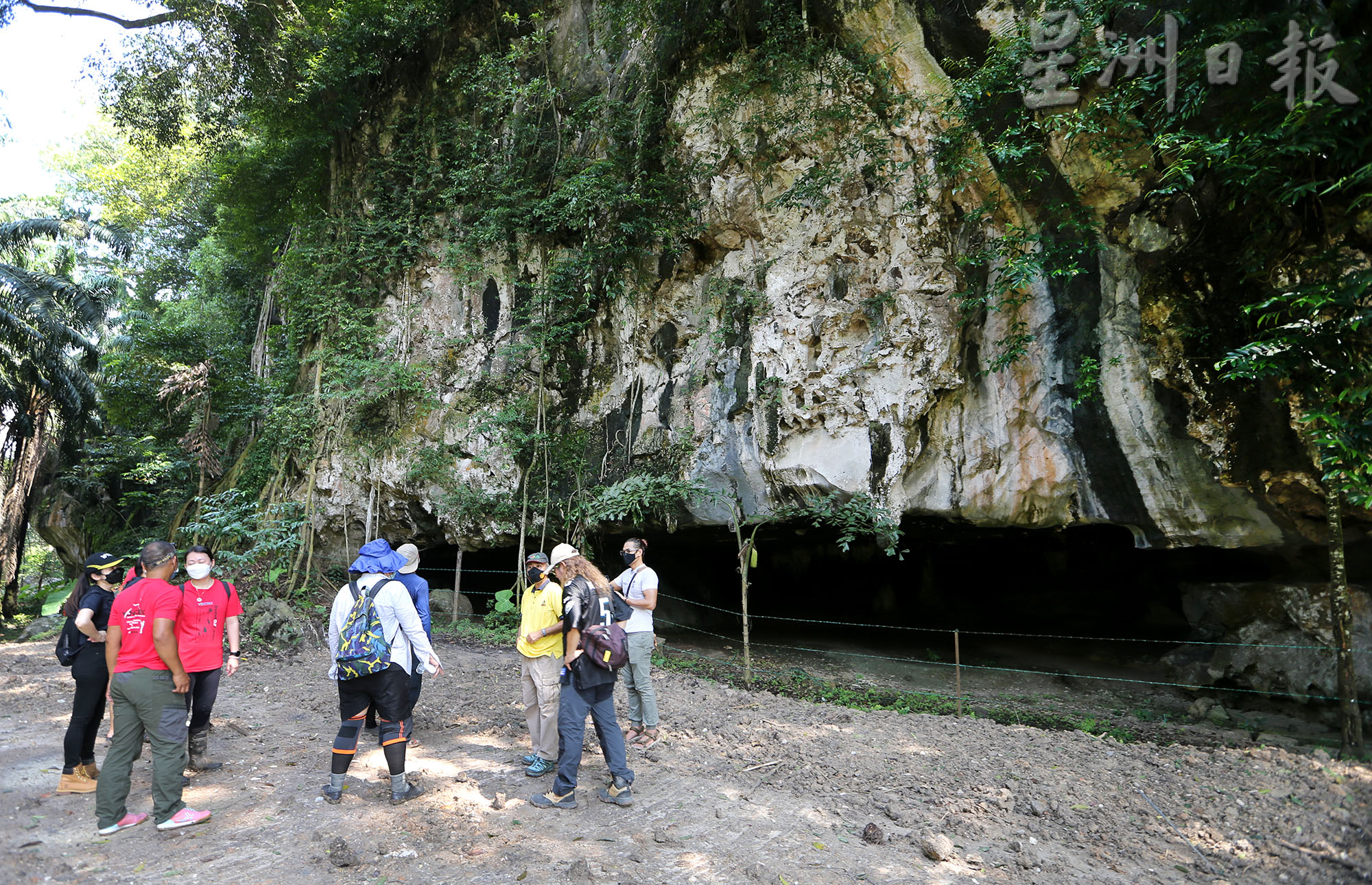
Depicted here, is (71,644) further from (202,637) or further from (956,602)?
(956,602)

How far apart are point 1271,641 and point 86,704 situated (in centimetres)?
943

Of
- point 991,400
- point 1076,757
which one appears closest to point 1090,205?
point 991,400

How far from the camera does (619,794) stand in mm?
3664

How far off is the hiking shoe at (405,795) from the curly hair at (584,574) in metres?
1.37

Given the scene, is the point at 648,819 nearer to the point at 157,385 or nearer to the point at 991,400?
the point at 991,400

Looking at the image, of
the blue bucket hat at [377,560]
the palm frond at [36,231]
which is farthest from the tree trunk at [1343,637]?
the palm frond at [36,231]

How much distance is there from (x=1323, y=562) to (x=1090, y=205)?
427 cm

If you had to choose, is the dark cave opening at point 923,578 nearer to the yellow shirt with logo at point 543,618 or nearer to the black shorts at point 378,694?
the yellow shirt with logo at point 543,618

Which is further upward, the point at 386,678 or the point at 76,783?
the point at 386,678

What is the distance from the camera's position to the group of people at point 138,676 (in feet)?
10.3

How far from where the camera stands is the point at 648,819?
3543 mm

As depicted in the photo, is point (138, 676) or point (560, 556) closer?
point (138, 676)

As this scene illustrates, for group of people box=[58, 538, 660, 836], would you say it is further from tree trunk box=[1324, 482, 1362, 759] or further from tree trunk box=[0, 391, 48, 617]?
tree trunk box=[0, 391, 48, 617]

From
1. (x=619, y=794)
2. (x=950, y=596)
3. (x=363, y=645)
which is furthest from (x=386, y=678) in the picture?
(x=950, y=596)
